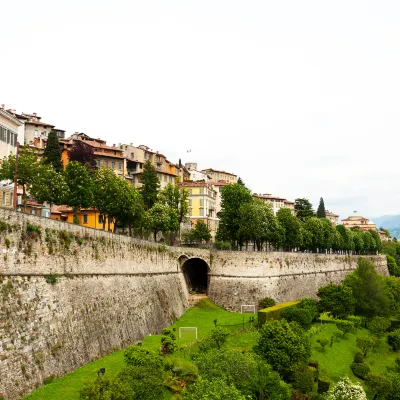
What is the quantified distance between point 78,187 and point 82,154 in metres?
32.3

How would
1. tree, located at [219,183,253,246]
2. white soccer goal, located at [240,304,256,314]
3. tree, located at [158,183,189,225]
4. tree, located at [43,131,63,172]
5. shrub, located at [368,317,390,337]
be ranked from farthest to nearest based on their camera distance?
tree, located at [219,183,253,246]
tree, located at [43,131,63,172]
tree, located at [158,183,189,225]
white soccer goal, located at [240,304,256,314]
shrub, located at [368,317,390,337]

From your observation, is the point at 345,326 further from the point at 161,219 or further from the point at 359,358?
the point at 161,219

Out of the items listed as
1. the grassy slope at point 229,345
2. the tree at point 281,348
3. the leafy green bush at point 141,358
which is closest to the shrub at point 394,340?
the grassy slope at point 229,345

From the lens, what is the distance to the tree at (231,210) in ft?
243

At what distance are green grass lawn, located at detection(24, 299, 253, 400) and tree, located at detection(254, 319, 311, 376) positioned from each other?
3950mm

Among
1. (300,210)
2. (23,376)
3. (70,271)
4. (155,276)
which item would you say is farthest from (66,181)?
(300,210)

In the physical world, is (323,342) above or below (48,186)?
below

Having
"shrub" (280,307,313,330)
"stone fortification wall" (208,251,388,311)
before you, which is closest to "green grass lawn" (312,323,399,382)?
"shrub" (280,307,313,330)

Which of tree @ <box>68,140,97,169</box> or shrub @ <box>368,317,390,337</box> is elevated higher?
tree @ <box>68,140,97,169</box>

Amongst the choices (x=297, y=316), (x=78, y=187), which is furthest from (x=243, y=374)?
(x=78, y=187)

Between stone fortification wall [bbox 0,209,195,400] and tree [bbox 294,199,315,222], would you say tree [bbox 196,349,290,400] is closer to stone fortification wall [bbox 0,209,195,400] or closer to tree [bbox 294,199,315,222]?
stone fortification wall [bbox 0,209,195,400]

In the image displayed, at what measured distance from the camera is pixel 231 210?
74312 millimetres

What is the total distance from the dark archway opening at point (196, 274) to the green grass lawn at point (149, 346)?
18.9ft

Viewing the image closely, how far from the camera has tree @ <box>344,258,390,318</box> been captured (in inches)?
2269
